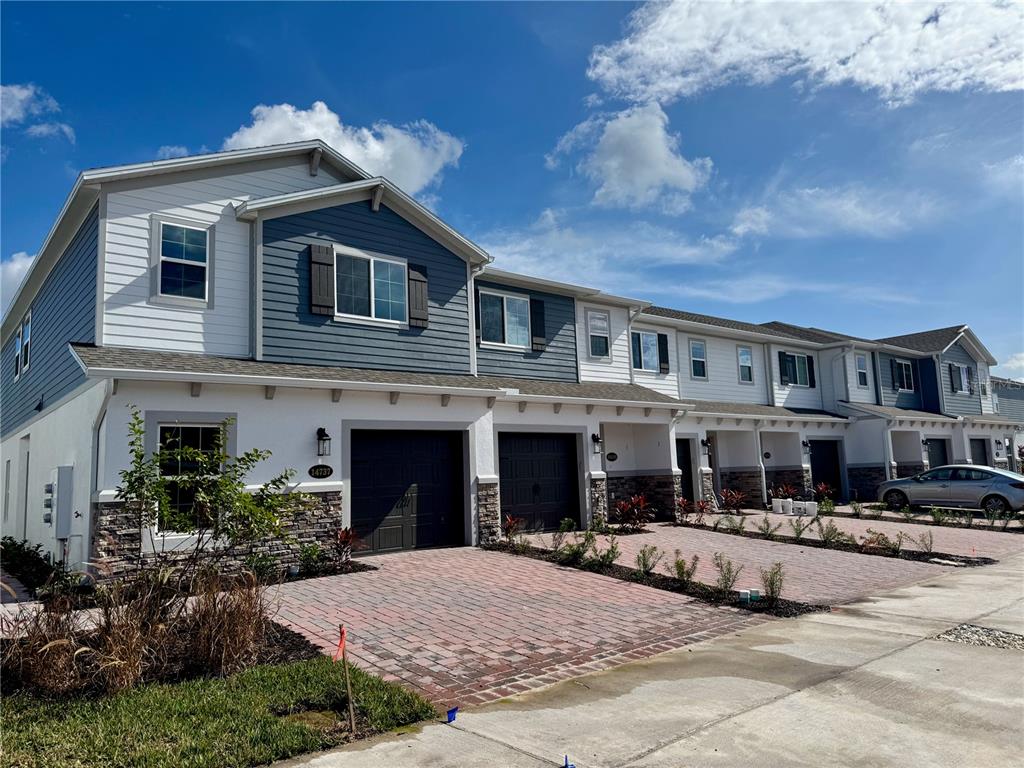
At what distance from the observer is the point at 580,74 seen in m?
13.5

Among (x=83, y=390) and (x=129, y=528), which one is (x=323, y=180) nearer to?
(x=83, y=390)

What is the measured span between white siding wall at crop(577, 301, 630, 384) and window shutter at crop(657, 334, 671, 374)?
1.98 m

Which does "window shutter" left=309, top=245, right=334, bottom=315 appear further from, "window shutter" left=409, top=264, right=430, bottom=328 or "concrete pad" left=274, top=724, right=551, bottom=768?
"concrete pad" left=274, top=724, right=551, bottom=768

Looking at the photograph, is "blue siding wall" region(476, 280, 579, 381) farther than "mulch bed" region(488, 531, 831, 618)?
Yes

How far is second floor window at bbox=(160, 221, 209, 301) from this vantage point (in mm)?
11781

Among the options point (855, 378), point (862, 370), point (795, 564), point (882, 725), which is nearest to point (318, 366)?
point (795, 564)

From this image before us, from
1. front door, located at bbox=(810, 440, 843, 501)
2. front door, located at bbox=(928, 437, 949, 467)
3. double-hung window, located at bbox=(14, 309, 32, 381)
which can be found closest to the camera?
double-hung window, located at bbox=(14, 309, 32, 381)

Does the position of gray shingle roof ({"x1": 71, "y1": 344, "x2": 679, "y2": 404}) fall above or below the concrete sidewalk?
above

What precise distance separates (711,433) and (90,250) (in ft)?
Answer: 60.7

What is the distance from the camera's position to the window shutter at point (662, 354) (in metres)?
21.4

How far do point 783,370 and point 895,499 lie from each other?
592 centimetres

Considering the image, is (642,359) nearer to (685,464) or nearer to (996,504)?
(685,464)

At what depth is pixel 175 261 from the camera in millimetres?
11852

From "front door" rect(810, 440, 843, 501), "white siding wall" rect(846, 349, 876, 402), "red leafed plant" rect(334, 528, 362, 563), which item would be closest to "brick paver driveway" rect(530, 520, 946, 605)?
"red leafed plant" rect(334, 528, 362, 563)
